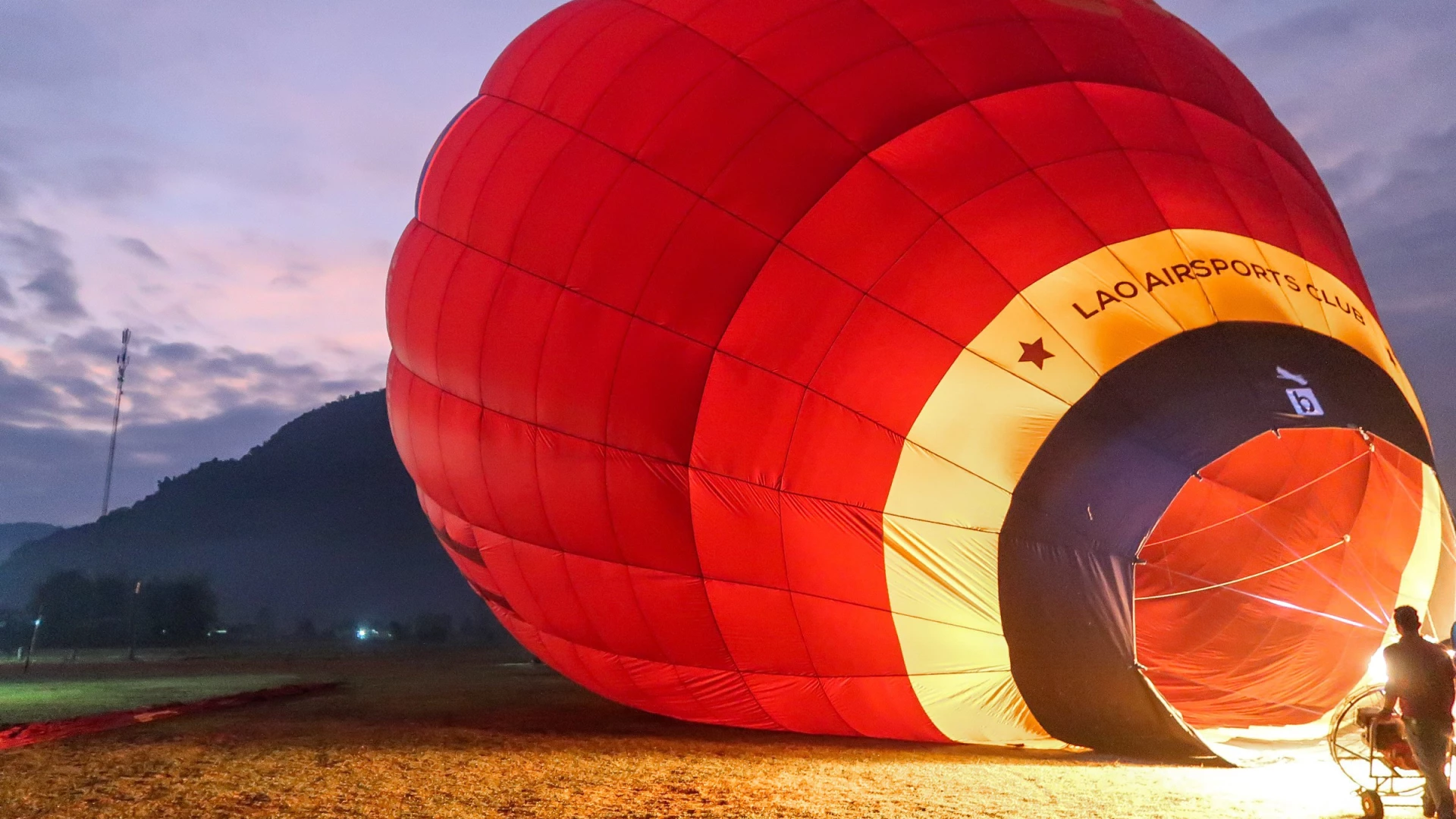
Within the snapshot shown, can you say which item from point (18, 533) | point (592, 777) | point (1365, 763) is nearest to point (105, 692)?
point (592, 777)

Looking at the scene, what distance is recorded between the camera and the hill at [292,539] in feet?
235

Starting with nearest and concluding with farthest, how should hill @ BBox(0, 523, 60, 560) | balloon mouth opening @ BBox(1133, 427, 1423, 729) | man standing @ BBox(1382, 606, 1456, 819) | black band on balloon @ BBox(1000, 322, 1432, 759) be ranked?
man standing @ BBox(1382, 606, 1456, 819) → black band on balloon @ BBox(1000, 322, 1432, 759) → balloon mouth opening @ BBox(1133, 427, 1423, 729) → hill @ BBox(0, 523, 60, 560)

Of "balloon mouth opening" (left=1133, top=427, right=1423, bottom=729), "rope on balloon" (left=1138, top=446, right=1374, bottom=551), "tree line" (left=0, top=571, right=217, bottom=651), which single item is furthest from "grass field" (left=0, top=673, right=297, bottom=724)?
"tree line" (left=0, top=571, right=217, bottom=651)

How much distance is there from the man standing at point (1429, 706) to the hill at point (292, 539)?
6306cm

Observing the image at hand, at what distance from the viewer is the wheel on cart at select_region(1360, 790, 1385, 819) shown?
13.3 ft

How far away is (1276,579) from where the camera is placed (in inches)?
328

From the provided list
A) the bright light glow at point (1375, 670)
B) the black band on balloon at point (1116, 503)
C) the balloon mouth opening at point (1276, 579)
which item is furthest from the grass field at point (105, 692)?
the bright light glow at point (1375, 670)

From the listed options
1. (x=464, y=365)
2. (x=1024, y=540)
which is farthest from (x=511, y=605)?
(x=1024, y=540)

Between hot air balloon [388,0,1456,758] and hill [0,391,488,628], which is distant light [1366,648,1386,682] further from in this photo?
hill [0,391,488,628]

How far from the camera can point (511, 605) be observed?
8.05 meters

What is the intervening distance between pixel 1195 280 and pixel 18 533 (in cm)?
18594

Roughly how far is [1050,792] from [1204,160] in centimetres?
391

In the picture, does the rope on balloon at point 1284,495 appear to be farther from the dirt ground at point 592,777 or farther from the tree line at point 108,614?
the tree line at point 108,614

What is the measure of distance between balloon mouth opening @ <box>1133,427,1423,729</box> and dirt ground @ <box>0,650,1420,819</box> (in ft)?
6.69
